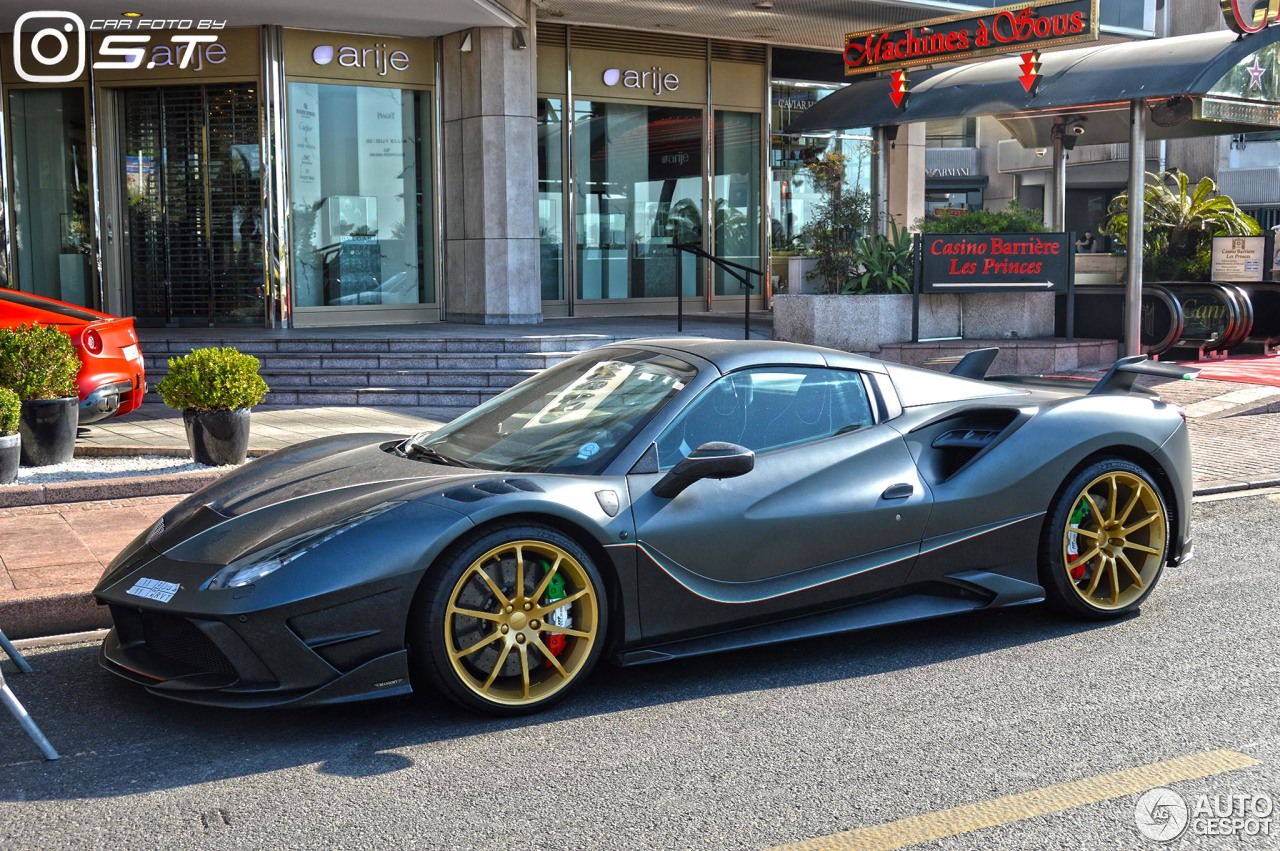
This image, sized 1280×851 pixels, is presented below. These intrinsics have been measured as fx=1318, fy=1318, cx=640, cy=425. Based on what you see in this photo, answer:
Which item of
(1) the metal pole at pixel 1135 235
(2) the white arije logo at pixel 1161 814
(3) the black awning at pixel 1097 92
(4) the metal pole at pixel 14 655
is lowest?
(2) the white arije logo at pixel 1161 814

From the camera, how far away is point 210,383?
8414 mm

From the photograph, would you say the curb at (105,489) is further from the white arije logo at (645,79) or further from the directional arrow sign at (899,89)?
the white arije logo at (645,79)

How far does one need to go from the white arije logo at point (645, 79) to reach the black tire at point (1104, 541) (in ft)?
48.4

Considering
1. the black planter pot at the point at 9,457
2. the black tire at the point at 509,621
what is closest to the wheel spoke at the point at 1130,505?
the black tire at the point at 509,621

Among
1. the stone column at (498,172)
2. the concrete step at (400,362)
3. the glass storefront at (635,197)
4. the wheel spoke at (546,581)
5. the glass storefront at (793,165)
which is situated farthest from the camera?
the glass storefront at (793,165)

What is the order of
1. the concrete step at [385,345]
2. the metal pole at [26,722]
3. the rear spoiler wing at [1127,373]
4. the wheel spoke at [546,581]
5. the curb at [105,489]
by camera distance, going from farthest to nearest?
1. the concrete step at [385,345]
2. the curb at [105,489]
3. the rear spoiler wing at [1127,373]
4. the wheel spoke at [546,581]
5. the metal pole at [26,722]

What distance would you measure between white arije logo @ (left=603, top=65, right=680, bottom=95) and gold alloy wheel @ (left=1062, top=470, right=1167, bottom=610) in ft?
48.4

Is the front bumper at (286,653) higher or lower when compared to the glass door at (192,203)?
lower

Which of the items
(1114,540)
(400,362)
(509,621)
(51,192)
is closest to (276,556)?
(509,621)

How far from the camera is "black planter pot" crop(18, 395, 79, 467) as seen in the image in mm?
8570

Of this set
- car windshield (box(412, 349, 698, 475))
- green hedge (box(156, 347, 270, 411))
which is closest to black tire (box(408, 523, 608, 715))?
car windshield (box(412, 349, 698, 475))

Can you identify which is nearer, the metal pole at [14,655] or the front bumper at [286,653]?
the front bumper at [286,653]

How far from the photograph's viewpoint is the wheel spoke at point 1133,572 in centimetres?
562

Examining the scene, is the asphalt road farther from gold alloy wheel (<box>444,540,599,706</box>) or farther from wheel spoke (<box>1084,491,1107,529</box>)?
wheel spoke (<box>1084,491,1107,529</box>)
